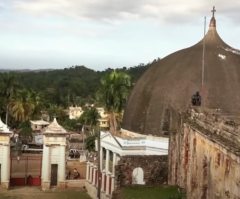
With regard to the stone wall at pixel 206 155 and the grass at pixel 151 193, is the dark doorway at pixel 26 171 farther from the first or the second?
the stone wall at pixel 206 155

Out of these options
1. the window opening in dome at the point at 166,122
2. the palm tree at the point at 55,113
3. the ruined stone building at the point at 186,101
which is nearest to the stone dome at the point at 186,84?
the ruined stone building at the point at 186,101

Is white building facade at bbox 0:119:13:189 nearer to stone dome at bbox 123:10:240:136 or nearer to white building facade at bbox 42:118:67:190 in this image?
white building facade at bbox 42:118:67:190

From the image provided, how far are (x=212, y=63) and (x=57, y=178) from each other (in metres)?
11.2

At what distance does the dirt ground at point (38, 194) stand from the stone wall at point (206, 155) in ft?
28.2

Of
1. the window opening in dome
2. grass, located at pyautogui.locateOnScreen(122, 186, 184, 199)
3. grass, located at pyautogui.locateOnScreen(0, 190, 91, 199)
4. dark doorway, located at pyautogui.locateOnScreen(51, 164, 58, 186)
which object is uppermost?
the window opening in dome

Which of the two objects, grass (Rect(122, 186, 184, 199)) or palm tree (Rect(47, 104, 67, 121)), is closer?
grass (Rect(122, 186, 184, 199))

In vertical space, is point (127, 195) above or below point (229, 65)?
below

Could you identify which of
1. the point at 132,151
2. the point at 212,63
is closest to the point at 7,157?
the point at 132,151

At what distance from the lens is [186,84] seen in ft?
77.4

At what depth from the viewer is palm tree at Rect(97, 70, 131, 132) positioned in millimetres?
33281

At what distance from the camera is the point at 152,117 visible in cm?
2419

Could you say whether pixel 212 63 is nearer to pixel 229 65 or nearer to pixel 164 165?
pixel 229 65

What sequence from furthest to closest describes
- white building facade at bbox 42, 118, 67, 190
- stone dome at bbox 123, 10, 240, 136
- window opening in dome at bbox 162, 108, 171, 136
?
white building facade at bbox 42, 118, 67, 190
window opening in dome at bbox 162, 108, 171, 136
stone dome at bbox 123, 10, 240, 136

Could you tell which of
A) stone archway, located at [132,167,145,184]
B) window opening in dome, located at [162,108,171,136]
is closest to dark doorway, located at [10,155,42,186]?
window opening in dome, located at [162,108,171,136]
